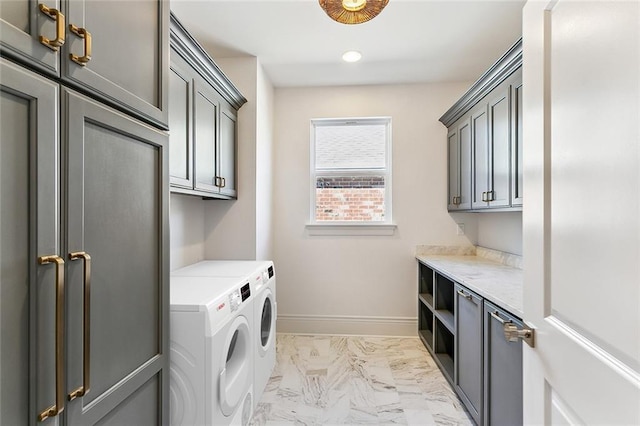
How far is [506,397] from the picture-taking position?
4.92 ft

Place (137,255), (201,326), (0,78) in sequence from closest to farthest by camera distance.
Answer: (0,78)
(137,255)
(201,326)

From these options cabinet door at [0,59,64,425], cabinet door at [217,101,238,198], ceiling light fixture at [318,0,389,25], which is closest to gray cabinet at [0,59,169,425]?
cabinet door at [0,59,64,425]

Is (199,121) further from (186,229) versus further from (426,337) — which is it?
(426,337)

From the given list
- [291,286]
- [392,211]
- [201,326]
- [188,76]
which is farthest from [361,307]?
[188,76]

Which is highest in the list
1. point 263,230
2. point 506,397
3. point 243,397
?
point 263,230

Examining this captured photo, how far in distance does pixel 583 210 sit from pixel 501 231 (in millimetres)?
2459

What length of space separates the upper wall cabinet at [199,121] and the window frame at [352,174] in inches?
38.4

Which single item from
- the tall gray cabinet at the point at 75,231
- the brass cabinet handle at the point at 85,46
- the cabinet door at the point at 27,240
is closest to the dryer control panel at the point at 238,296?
the tall gray cabinet at the point at 75,231

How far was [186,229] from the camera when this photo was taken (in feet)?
8.29

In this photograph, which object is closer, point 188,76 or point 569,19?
point 569,19

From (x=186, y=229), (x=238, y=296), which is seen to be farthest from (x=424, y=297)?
(x=186, y=229)

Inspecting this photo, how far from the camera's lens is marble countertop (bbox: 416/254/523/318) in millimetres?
1537

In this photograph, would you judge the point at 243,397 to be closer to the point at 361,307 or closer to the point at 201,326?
the point at 201,326

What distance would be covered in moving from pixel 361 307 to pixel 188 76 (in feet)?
8.69
